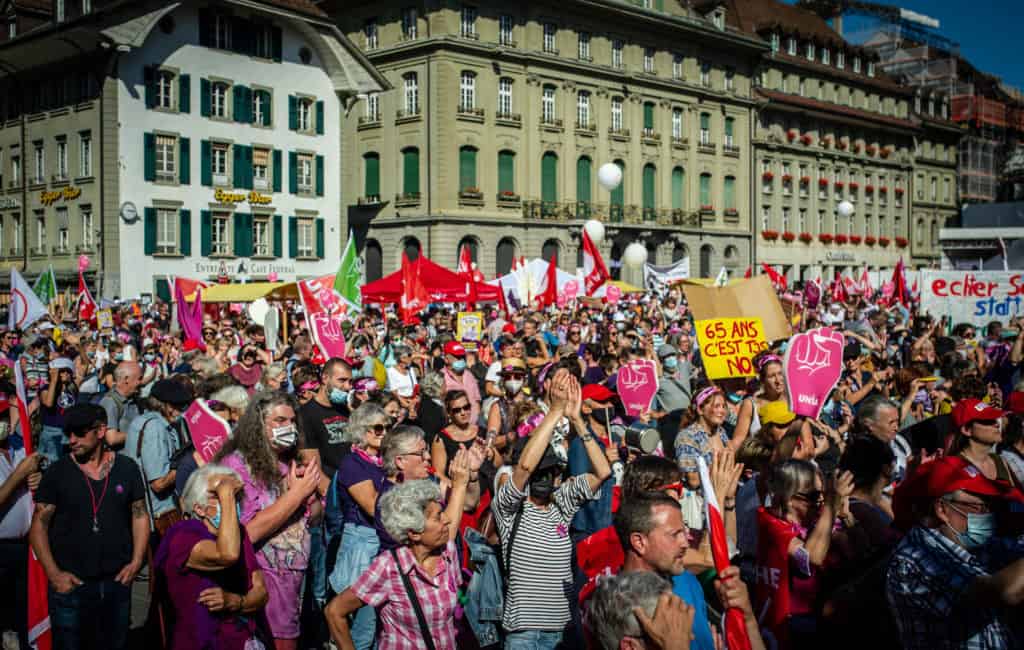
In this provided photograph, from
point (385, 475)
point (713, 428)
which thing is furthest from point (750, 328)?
point (385, 475)

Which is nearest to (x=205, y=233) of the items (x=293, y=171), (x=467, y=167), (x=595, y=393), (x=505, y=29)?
(x=293, y=171)

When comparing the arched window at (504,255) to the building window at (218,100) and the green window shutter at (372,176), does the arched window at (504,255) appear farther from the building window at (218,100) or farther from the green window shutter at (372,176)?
the building window at (218,100)

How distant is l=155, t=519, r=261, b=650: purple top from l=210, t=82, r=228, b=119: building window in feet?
116

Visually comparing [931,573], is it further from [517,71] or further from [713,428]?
[517,71]

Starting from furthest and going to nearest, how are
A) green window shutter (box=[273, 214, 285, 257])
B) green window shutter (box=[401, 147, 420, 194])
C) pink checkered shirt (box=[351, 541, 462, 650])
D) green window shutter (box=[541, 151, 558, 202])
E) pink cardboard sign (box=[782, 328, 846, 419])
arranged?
green window shutter (box=[541, 151, 558, 202]) → green window shutter (box=[401, 147, 420, 194]) → green window shutter (box=[273, 214, 285, 257]) → pink cardboard sign (box=[782, 328, 846, 419]) → pink checkered shirt (box=[351, 541, 462, 650])

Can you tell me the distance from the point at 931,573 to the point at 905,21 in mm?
88839

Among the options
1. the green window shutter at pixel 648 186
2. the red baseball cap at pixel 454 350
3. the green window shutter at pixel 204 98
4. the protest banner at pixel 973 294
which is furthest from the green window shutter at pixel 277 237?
the red baseball cap at pixel 454 350

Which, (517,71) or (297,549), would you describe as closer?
(297,549)

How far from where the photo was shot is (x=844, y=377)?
415 inches

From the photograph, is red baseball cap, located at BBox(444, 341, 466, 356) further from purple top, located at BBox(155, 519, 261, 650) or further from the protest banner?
the protest banner

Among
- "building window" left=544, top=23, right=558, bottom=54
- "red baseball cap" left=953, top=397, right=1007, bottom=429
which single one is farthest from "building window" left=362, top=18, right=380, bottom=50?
"red baseball cap" left=953, top=397, right=1007, bottom=429

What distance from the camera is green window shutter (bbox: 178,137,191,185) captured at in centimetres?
3656

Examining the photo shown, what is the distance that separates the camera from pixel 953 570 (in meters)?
3.52

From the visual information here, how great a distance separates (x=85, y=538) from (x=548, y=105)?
1675 inches
